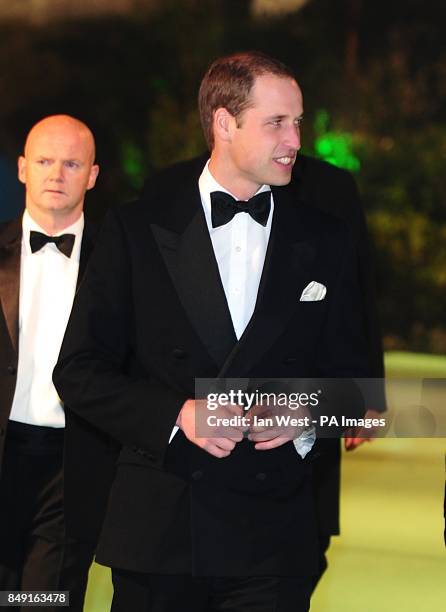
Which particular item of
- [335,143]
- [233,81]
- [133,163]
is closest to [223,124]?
[233,81]

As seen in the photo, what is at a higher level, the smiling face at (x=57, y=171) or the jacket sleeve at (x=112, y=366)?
the smiling face at (x=57, y=171)

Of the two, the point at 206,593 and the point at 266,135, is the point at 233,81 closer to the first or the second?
the point at 266,135

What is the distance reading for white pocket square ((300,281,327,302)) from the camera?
3230 millimetres

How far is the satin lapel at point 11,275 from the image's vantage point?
423 centimetres

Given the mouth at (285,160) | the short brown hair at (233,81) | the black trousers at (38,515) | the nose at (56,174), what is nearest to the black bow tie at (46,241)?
the nose at (56,174)

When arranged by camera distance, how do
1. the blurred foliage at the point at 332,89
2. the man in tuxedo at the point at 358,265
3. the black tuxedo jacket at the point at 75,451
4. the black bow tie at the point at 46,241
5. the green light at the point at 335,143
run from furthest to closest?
the blurred foliage at the point at 332,89
the green light at the point at 335,143
the man in tuxedo at the point at 358,265
the black bow tie at the point at 46,241
the black tuxedo jacket at the point at 75,451

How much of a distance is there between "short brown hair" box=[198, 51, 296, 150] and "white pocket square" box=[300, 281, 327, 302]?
1.45ft

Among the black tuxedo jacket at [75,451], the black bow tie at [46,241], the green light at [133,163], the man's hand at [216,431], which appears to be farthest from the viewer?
the green light at [133,163]

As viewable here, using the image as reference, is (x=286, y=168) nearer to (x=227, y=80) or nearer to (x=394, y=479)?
(x=227, y=80)

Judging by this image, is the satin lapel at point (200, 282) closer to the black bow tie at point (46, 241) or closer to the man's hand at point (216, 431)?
the man's hand at point (216, 431)

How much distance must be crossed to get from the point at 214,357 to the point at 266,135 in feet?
1.82

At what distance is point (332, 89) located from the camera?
15516 mm

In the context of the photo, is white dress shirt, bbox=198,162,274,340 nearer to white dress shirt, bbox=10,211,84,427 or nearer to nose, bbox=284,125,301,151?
nose, bbox=284,125,301,151

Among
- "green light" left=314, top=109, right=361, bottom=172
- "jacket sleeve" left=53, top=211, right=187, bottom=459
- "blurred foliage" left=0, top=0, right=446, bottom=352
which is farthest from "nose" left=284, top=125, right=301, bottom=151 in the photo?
"green light" left=314, top=109, right=361, bottom=172
